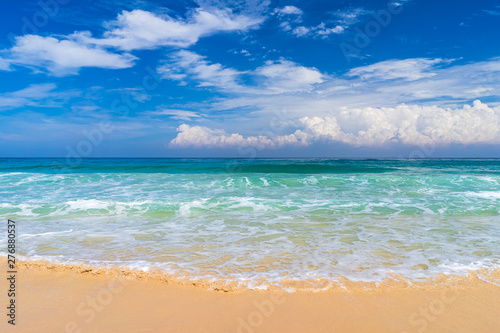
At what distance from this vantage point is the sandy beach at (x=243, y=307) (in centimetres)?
310

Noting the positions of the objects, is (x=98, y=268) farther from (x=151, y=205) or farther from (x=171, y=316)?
(x=151, y=205)

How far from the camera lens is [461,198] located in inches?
482

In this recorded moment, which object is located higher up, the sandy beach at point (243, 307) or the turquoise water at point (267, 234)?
the turquoise water at point (267, 234)

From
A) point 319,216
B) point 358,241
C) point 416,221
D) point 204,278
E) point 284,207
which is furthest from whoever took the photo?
point 284,207

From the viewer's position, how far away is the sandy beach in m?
3.10

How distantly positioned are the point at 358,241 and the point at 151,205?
7.72 meters

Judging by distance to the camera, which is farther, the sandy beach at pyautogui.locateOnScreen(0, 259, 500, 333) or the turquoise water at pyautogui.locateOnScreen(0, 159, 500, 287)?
the turquoise water at pyautogui.locateOnScreen(0, 159, 500, 287)

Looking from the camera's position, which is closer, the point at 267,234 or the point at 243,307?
the point at 243,307

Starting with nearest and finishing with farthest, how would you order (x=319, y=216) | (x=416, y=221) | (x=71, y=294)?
(x=71, y=294) < (x=416, y=221) < (x=319, y=216)

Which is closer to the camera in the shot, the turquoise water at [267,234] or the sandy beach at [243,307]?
the sandy beach at [243,307]

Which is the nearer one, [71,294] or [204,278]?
[71,294]

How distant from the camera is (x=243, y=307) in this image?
3457 mm

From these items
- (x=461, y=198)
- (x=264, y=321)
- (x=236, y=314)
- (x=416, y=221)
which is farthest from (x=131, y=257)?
(x=461, y=198)

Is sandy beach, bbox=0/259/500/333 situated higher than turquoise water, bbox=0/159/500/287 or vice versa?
turquoise water, bbox=0/159/500/287
